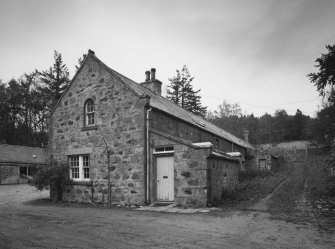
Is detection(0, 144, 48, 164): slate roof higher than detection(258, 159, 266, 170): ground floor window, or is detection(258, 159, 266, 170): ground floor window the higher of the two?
detection(0, 144, 48, 164): slate roof

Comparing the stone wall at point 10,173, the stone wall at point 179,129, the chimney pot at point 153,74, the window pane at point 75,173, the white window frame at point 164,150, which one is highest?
the chimney pot at point 153,74

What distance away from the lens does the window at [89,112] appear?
17.6m

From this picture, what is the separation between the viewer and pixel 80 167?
1744cm

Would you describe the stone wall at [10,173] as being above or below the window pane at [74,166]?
below

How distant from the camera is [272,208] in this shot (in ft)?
40.5

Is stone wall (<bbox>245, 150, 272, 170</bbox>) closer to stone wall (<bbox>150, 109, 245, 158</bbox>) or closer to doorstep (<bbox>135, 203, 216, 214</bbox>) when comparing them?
stone wall (<bbox>150, 109, 245, 158</bbox>)

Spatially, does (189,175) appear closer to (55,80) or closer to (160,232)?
(160,232)

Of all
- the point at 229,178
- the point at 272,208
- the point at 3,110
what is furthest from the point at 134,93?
the point at 3,110

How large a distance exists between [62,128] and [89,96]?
3.01 m

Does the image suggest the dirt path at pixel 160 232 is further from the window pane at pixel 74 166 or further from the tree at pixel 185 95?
the tree at pixel 185 95

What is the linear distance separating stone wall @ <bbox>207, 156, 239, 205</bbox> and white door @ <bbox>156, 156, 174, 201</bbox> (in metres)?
2.01

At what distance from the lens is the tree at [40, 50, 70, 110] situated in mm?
47594

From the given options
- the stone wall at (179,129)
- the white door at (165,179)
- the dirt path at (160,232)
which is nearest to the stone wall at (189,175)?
the white door at (165,179)

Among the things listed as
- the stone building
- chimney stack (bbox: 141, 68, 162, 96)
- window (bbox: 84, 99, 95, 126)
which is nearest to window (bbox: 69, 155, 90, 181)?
window (bbox: 84, 99, 95, 126)
